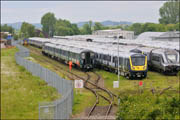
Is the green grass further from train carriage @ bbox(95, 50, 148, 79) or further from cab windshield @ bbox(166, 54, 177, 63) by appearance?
cab windshield @ bbox(166, 54, 177, 63)

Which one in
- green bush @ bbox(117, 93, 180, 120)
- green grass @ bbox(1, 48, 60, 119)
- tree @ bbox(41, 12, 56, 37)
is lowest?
green grass @ bbox(1, 48, 60, 119)

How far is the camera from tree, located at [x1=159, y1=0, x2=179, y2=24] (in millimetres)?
162000

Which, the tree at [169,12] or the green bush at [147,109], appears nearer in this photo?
the green bush at [147,109]

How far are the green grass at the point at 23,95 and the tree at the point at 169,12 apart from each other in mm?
130777

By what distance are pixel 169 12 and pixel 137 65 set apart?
136195mm

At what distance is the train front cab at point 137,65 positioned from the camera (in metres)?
37.4

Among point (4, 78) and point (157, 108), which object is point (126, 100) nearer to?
point (157, 108)

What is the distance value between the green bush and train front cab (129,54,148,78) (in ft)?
62.9

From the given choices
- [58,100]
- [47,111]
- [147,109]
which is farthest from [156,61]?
[147,109]

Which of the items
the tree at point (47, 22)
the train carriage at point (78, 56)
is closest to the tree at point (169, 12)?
the tree at point (47, 22)

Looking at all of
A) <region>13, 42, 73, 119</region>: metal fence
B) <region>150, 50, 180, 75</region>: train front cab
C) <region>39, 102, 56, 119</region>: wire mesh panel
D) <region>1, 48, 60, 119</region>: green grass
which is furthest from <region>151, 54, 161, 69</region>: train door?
<region>39, 102, 56, 119</region>: wire mesh panel

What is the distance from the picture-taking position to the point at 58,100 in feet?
63.0

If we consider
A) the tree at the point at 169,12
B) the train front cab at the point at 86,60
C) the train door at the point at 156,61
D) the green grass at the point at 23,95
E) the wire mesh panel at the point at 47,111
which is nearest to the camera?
the wire mesh panel at the point at 47,111

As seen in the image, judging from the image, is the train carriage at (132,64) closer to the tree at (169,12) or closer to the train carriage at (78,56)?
the train carriage at (78,56)
